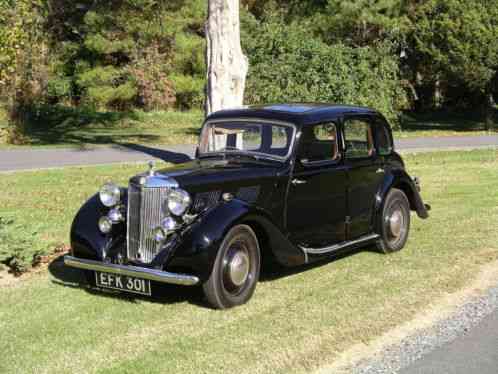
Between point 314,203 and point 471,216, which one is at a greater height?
point 314,203

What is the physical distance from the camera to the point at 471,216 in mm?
11148

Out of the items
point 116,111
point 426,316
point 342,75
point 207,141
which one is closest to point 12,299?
point 207,141

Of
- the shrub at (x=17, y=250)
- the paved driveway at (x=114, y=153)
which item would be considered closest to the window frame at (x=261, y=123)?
the shrub at (x=17, y=250)

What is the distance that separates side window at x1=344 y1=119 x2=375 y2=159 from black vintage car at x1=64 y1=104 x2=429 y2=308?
0.6 inches

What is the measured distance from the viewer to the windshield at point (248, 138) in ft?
25.1

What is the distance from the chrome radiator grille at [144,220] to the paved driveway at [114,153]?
11.4 m

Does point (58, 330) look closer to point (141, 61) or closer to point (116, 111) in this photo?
point (141, 61)

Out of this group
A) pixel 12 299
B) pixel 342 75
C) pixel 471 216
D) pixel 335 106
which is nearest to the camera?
pixel 12 299

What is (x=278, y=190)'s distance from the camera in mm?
7309

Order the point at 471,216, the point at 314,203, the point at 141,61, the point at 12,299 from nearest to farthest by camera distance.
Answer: the point at 12,299, the point at 314,203, the point at 471,216, the point at 141,61

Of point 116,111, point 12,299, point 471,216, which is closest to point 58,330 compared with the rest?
point 12,299

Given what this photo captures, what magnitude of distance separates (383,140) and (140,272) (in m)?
3.89

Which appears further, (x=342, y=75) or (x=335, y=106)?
(x=342, y=75)

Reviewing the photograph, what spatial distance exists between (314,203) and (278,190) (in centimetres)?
60
